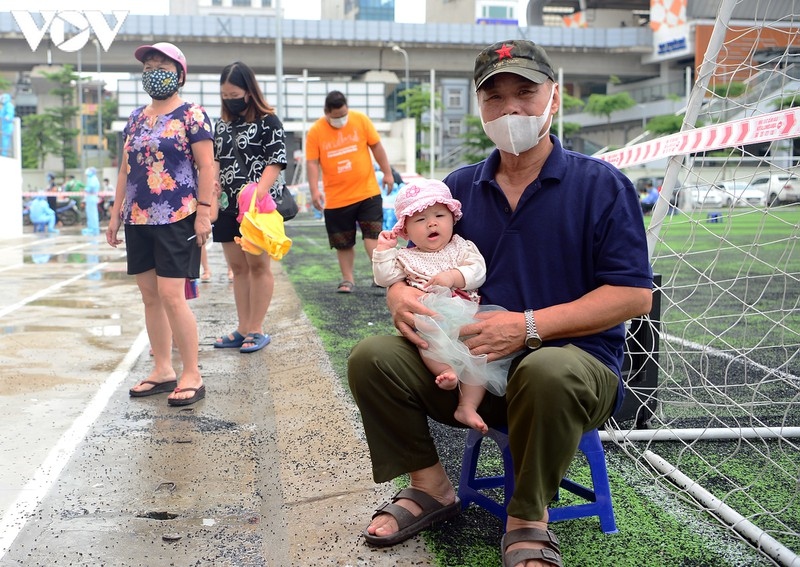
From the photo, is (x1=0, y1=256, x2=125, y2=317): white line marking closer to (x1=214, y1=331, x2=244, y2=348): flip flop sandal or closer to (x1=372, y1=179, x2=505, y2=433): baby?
(x1=214, y1=331, x2=244, y2=348): flip flop sandal

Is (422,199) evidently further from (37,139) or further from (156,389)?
(37,139)

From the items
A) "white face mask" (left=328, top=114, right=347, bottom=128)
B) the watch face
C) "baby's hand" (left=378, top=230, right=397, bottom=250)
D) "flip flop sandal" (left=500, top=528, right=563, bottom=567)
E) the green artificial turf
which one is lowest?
the green artificial turf

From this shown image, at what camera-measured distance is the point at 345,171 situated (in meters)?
8.59

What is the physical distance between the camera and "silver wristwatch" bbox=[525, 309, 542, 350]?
277 centimetres

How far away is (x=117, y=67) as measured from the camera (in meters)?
55.7


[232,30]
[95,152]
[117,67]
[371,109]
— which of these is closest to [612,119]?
[371,109]

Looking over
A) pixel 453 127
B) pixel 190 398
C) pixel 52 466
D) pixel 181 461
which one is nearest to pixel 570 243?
pixel 181 461

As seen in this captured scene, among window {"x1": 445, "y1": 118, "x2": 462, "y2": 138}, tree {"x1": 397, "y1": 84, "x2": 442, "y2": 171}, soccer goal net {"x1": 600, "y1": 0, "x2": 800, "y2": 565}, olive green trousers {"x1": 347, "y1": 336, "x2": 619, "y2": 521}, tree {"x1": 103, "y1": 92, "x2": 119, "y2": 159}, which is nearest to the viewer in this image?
olive green trousers {"x1": 347, "y1": 336, "x2": 619, "y2": 521}

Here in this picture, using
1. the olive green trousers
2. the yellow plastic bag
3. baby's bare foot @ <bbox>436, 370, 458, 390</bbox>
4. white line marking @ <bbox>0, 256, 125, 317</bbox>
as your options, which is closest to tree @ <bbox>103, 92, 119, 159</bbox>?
white line marking @ <bbox>0, 256, 125, 317</bbox>

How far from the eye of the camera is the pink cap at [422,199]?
3.03 meters

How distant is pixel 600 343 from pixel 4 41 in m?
58.1

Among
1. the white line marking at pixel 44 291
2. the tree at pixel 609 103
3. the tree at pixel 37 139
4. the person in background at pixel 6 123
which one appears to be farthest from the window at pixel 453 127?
the white line marking at pixel 44 291

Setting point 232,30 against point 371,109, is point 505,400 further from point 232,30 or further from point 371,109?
point 371,109

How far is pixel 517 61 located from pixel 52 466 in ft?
9.02
